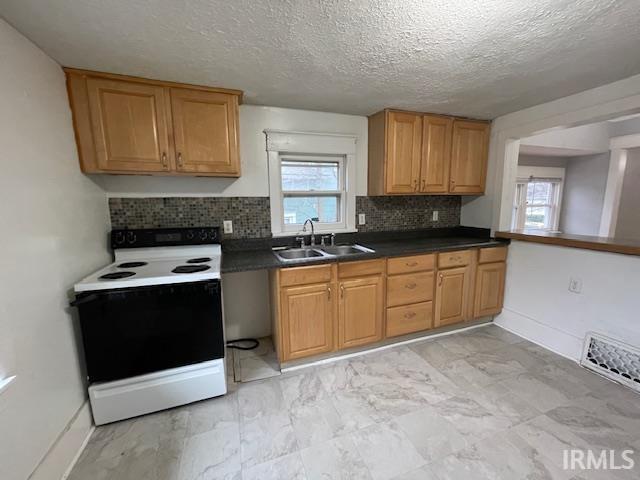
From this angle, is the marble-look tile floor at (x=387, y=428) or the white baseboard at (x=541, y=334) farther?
the white baseboard at (x=541, y=334)

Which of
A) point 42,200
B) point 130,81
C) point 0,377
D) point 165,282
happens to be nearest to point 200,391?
point 165,282

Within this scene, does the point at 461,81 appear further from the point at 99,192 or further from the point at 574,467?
the point at 99,192

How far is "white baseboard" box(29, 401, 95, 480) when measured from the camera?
1221mm

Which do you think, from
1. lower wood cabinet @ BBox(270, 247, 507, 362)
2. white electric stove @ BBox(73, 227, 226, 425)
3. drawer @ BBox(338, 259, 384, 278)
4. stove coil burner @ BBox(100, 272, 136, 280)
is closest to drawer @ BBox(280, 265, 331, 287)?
lower wood cabinet @ BBox(270, 247, 507, 362)

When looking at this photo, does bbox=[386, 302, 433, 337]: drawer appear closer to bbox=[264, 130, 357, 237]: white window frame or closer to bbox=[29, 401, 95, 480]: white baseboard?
bbox=[264, 130, 357, 237]: white window frame

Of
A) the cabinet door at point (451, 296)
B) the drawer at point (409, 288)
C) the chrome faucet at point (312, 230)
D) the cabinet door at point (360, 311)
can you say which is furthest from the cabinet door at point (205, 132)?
the cabinet door at point (451, 296)

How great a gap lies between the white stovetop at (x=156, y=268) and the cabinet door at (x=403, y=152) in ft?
5.52

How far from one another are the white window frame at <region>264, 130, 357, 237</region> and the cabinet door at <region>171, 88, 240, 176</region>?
0.43 meters

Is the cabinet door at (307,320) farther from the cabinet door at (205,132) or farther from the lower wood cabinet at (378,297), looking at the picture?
the cabinet door at (205,132)

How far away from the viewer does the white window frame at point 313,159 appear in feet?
7.82

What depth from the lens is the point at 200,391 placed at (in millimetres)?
1779

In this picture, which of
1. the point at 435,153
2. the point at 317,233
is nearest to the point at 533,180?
the point at 435,153

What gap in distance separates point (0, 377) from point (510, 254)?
365 centimetres

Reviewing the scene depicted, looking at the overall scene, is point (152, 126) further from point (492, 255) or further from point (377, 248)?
point (492, 255)
